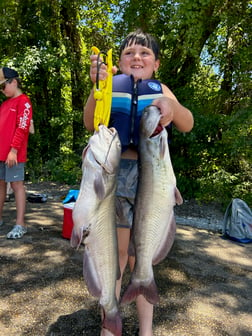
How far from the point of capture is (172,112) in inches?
70.2

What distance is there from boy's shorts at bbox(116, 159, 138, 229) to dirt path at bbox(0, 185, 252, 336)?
40.2 inches

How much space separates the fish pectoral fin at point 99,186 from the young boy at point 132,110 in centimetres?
35

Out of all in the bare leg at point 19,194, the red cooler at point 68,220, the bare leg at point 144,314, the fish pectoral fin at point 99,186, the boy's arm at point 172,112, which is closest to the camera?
the fish pectoral fin at point 99,186

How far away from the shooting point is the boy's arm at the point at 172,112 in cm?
173

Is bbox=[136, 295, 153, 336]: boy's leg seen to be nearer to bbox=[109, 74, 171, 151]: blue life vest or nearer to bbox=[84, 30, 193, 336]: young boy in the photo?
bbox=[84, 30, 193, 336]: young boy

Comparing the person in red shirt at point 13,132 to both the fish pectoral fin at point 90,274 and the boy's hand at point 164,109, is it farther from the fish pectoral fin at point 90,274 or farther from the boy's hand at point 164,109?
the boy's hand at point 164,109

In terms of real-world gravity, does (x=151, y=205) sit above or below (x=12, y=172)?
above

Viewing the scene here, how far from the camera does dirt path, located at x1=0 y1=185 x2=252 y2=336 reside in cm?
259

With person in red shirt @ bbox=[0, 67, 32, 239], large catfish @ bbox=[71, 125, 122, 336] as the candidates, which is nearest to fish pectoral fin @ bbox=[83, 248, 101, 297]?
large catfish @ bbox=[71, 125, 122, 336]

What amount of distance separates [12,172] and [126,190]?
236 centimetres

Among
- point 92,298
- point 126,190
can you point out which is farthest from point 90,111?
→ point 92,298

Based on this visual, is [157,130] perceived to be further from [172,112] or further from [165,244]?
[165,244]

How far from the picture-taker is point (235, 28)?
7871mm

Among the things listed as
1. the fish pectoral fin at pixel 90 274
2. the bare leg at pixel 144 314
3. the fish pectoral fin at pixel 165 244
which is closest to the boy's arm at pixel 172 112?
the fish pectoral fin at pixel 165 244
